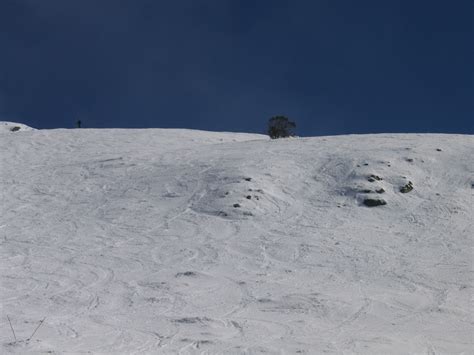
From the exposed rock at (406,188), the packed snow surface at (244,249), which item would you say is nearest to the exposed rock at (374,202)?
the packed snow surface at (244,249)

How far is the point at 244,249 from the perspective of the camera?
46.2ft

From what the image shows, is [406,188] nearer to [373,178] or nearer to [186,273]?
[373,178]

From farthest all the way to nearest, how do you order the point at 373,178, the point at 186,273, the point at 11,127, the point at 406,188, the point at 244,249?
the point at 11,127
the point at 373,178
the point at 406,188
the point at 244,249
the point at 186,273

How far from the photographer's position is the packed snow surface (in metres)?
8.93

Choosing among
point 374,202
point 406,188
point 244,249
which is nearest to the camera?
point 244,249

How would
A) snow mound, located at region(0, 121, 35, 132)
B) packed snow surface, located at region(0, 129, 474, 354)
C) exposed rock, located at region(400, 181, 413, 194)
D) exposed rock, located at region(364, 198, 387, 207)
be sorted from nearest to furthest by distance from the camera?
packed snow surface, located at region(0, 129, 474, 354), exposed rock, located at region(364, 198, 387, 207), exposed rock, located at region(400, 181, 413, 194), snow mound, located at region(0, 121, 35, 132)

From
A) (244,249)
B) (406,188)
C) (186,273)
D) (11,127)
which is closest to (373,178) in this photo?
(406,188)

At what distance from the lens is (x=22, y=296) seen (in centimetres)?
1083

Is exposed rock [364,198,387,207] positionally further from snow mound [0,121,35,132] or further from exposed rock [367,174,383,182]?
snow mound [0,121,35,132]

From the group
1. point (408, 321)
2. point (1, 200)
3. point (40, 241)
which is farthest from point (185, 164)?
point (408, 321)

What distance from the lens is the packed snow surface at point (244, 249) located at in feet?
29.3

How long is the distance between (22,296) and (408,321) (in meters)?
6.69

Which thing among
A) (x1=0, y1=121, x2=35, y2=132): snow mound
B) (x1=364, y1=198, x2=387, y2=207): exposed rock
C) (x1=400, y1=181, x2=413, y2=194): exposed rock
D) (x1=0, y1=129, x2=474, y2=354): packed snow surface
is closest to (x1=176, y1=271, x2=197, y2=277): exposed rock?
(x1=0, y1=129, x2=474, y2=354): packed snow surface

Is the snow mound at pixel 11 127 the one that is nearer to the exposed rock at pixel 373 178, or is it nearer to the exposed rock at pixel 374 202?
the exposed rock at pixel 373 178
